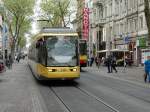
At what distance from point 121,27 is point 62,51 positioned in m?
44.2

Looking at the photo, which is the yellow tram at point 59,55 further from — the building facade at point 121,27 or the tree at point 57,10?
the tree at point 57,10

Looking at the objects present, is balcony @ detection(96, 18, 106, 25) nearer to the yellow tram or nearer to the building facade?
the building facade

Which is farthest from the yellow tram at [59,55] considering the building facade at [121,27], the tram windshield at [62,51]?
the building facade at [121,27]

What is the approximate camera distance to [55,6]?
83.2 m

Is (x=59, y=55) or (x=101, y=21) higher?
(x=101, y=21)

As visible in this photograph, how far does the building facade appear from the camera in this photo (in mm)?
58531

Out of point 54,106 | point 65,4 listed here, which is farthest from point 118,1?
point 54,106

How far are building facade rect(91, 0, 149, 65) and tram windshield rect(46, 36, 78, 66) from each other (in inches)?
878

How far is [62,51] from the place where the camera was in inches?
992

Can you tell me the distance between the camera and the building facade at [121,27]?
5853cm

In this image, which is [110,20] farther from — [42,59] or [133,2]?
[42,59]

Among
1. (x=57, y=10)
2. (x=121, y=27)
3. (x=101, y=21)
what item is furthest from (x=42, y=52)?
(x=57, y=10)

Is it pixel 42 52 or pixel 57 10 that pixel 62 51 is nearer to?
pixel 42 52

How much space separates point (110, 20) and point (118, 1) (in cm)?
508
